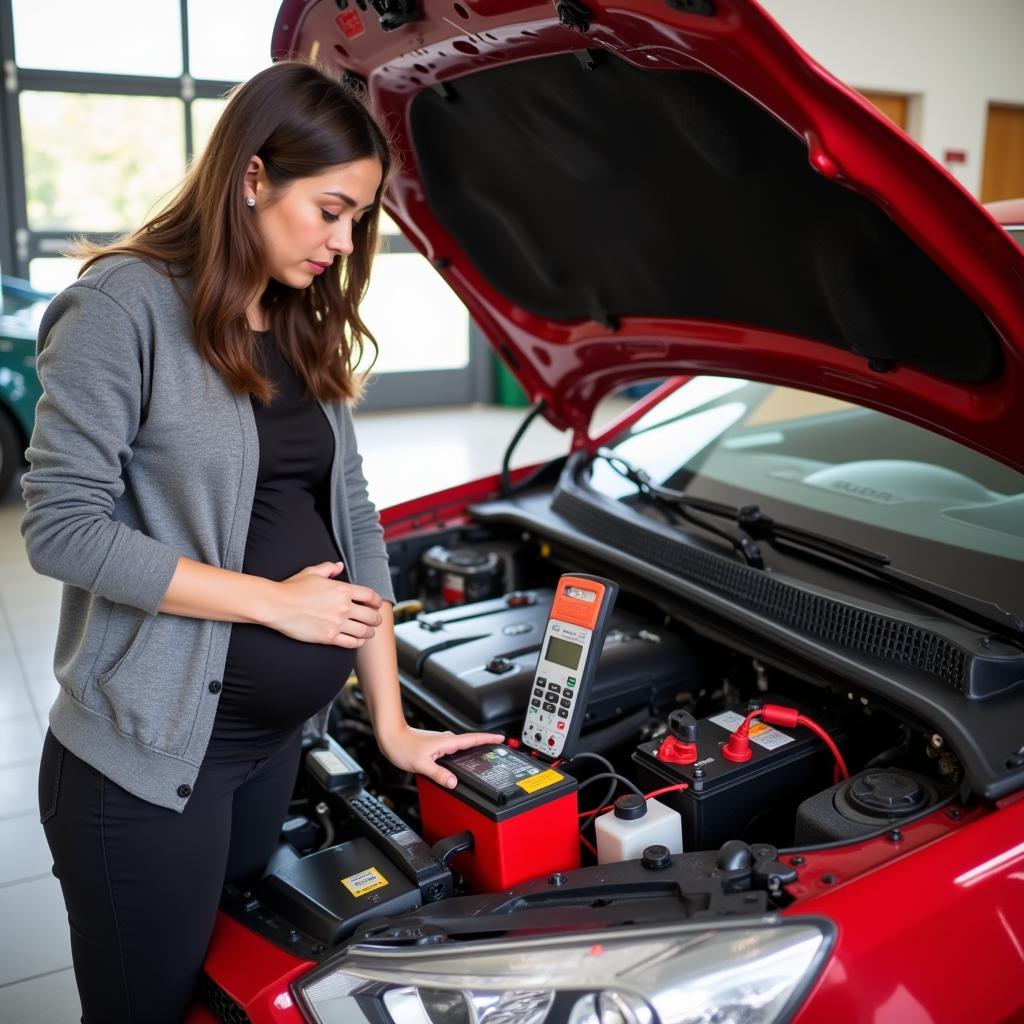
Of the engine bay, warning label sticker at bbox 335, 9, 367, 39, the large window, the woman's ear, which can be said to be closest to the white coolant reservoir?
the engine bay

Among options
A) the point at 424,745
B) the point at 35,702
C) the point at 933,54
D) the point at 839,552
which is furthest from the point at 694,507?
the point at 933,54

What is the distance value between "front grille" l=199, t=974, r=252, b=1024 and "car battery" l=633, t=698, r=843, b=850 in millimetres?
615

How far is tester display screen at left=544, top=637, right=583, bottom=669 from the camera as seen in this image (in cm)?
168

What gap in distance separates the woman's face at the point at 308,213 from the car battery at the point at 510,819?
2.45 feet

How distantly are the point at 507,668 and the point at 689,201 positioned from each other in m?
0.83

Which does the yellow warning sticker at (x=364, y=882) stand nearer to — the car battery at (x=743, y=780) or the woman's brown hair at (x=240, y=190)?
the car battery at (x=743, y=780)

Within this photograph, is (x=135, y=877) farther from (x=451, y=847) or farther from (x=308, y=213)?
(x=308, y=213)

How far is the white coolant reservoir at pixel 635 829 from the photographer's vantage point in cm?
139

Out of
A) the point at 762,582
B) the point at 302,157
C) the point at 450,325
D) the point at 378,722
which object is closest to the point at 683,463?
the point at 762,582

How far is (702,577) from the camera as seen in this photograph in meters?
1.86

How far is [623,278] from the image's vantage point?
2.06m

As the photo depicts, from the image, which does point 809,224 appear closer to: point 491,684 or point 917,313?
point 917,313

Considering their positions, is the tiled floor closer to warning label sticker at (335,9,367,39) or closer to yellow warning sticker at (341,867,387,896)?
yellow warning sticker at (341,867,387,896)

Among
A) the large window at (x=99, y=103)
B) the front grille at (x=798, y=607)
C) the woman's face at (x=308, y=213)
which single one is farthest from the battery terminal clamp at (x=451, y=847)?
the large window at (x=99, y=103)
